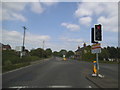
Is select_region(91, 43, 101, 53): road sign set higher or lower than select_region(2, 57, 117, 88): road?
higher

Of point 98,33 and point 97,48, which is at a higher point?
point 98,33

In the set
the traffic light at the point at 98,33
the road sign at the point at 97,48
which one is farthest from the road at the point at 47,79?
the traffic light at the point at 98,33

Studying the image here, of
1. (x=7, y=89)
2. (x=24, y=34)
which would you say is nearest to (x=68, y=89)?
(x=7, y=89)

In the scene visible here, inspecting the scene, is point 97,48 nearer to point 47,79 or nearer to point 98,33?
point 98,33

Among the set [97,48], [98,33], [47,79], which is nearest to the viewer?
[47,79]

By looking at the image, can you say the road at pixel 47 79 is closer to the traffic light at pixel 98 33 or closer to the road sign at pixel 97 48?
the road sign at pixel 97 48

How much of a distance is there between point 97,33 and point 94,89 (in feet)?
17.4

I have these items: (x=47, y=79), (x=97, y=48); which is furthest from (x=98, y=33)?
(x=47, y=79)

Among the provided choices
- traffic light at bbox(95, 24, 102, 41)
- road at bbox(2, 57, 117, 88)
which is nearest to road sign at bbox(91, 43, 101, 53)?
traffic light at bbox(95, 24, 102, 41)

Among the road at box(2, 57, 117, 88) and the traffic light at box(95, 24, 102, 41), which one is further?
the traffic light at box(95, 24, 102, 41)

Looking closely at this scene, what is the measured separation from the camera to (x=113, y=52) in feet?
305

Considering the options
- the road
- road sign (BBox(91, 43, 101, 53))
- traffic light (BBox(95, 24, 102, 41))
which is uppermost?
traffic light (BBox(95, 24, 102, 41))

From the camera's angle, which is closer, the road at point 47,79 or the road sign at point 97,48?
the road at point 47,79

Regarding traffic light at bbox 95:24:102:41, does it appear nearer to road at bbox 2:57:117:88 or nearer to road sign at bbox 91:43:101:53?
road sign at bbox 91:43:101:53
